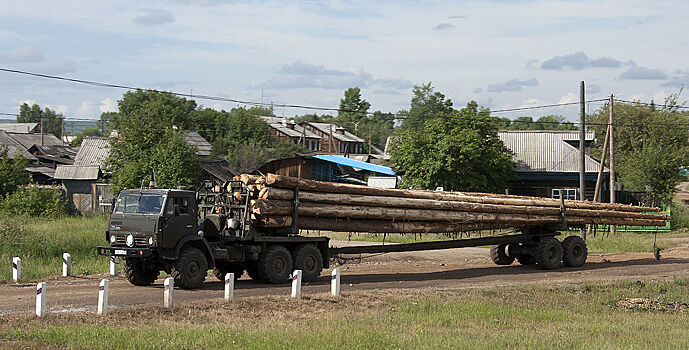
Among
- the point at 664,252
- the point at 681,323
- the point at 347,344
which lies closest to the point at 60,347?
the point at 347,344

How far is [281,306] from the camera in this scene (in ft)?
51.3

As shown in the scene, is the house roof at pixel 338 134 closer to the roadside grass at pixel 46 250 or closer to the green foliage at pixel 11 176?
the green foliage at pixel 11 176

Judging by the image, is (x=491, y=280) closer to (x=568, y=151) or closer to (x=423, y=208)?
(x=423, y=208)

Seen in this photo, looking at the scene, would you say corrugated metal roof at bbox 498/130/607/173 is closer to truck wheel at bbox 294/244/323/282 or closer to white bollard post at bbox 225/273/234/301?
truck wheel at bbox 294/244/323/282

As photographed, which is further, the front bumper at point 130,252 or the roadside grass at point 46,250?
the roadside grass at point 46,250

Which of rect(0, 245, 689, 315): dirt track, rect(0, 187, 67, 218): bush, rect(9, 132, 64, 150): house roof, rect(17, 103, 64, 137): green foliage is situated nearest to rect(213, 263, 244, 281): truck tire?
rect(0, 245, 689, 315): dirt track

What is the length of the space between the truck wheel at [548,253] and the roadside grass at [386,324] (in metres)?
6.20

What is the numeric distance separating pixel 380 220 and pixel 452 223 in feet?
9.31

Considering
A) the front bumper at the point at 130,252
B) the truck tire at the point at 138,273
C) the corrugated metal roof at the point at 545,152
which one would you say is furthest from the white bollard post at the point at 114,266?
the corrugated metal roof at the point at 545,152

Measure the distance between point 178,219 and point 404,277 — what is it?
7.96 m

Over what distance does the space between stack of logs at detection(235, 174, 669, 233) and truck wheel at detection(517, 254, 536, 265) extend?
129 cm

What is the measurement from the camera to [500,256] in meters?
27.1

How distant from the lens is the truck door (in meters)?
17.6

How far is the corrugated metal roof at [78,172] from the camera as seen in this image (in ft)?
190
